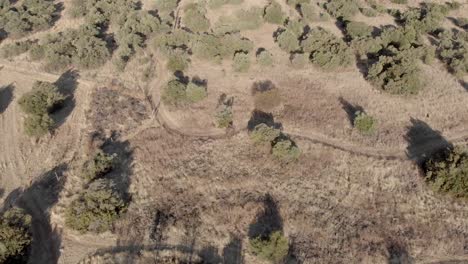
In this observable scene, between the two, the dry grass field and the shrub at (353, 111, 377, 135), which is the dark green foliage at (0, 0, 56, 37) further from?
the shrub at (353, 111, 377, 135)

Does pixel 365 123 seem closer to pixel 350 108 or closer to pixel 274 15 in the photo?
pixel 350 108

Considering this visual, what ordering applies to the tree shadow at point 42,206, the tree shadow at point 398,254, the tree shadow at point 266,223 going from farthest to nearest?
the tree shadow at point 266,223 → the tree shadow at point 42,206 → the tree shadow at point 398,254

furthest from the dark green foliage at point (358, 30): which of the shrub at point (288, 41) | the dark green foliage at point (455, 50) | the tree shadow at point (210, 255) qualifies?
the tree shadow at point (210, 255)

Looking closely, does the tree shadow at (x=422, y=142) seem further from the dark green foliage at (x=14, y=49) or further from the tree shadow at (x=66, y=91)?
the dark green foliage at (x=14, y=49)

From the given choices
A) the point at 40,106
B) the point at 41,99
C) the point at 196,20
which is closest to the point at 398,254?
the point at 40,106

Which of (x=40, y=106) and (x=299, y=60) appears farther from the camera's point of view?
(x=299, y=60)

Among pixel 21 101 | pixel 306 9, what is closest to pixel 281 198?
pixel 21 101
